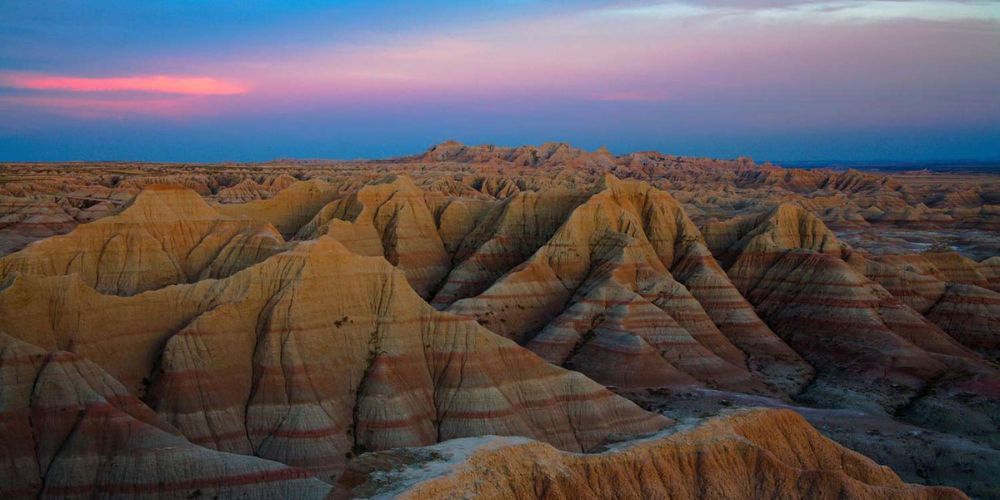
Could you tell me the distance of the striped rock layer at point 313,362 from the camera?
40688 millimetres

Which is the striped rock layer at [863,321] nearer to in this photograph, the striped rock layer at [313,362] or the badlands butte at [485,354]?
the badlands butte at [485,354]

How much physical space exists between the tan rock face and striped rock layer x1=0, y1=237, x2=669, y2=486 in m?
14.2

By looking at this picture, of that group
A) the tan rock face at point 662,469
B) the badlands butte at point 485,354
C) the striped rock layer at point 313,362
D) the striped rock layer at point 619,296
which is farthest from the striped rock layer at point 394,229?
the tan rock face at point 662,469

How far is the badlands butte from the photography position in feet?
106

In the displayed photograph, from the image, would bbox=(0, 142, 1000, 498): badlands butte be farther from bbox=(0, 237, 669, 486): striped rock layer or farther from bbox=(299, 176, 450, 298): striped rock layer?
bbox=(299, 176, 450, 298): striped rock layer

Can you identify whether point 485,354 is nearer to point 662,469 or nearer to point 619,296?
point 662,469

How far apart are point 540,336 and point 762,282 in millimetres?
29593

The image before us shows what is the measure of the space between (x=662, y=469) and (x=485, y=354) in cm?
1998

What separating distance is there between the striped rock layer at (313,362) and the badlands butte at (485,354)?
0.44 ft

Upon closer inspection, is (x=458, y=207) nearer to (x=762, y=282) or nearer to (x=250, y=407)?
(x=762, y=282)

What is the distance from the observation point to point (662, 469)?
1163 inches

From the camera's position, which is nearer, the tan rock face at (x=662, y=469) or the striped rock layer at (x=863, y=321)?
the tan rock face at (x=662, y=469)

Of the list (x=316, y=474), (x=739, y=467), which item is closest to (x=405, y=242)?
(x=316, y=474)

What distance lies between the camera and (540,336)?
221 ft
